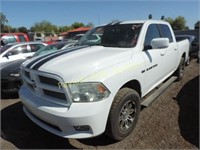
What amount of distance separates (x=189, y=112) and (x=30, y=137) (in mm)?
2891

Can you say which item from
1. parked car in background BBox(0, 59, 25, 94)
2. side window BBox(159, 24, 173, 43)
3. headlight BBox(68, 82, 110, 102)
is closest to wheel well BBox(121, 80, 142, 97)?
headlight BBox(68, 82, 110, 102)

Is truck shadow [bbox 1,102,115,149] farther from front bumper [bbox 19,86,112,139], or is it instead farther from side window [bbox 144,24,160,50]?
side window [bbox 144,24,160,50]

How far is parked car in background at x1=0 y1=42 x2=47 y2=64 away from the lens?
8156 mm

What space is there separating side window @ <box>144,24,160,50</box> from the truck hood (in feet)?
1.72

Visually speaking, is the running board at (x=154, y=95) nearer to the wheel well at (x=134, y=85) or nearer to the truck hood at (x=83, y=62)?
the wheel well at (x=134, y=85)

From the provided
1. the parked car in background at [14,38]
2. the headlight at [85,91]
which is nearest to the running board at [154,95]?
the headlight at [85,91]

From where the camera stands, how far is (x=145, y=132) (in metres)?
3.51

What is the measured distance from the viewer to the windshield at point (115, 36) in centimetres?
393

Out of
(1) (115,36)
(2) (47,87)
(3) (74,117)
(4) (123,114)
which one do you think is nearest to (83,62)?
(2) (47,87)

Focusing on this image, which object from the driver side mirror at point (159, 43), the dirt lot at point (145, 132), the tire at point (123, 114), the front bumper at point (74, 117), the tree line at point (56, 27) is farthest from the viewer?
the tree line at point (56, 27)

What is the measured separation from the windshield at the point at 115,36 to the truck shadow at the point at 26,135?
1.92 metres

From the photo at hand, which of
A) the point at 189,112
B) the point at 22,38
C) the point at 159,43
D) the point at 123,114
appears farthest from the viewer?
the point at 22,38

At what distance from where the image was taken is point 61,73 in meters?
2.83

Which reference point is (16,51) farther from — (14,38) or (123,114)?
(123,114)
